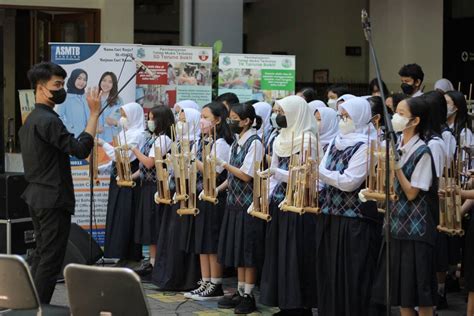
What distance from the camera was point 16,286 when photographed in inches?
216

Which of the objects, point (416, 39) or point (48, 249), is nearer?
point (48, 249)

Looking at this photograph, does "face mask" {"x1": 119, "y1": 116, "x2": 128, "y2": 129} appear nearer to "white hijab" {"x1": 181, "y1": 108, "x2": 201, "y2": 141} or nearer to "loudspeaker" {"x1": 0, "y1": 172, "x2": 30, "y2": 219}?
"white hijab" {"x1": 181, "y1": 108, "x2": 201, "y2": 141}

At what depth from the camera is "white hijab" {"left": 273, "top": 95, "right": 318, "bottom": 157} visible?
748cm

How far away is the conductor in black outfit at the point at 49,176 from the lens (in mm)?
7016

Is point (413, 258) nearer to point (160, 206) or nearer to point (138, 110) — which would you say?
point (160, 206)

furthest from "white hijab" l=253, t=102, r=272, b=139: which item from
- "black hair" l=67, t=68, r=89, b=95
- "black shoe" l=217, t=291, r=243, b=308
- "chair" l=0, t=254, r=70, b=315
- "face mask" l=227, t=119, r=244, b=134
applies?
"chair" l=0, t=254, r=70, b=315

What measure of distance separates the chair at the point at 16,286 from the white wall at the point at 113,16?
8.84 meters

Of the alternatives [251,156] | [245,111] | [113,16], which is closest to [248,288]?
[251,156]

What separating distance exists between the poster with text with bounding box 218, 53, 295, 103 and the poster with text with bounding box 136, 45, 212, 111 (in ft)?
0.70

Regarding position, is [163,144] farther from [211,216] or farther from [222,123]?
[211,216]

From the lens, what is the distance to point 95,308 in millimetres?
5324

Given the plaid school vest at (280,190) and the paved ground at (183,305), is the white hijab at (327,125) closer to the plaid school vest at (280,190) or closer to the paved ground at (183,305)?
the plaid school vest at (280,190)

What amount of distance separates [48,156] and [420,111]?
266cm

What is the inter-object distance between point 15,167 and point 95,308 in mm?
8045
